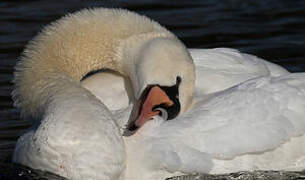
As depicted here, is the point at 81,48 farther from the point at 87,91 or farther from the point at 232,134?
the point at 232,134

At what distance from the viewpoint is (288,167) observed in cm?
672

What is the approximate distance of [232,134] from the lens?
6508 mm

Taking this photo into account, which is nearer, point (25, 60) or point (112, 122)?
point (112, 122)

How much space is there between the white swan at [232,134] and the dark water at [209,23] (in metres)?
3.55

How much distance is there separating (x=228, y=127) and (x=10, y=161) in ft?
6.21

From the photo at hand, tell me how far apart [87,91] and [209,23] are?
17.1 ft

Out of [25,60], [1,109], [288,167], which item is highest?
[25,60]

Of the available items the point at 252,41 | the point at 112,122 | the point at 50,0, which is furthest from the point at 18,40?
the point at 112,122

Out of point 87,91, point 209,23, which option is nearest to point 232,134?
point 87,91

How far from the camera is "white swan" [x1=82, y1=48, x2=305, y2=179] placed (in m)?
6.42

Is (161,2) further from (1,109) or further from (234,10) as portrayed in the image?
(1,109)

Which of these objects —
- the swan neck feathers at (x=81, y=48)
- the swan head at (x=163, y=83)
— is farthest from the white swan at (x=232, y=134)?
the swan neck feathers at (x=81, y=48)

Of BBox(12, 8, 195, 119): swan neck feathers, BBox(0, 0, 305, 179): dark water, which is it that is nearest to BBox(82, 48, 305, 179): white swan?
BBox(12, 8, 195, 119): swan neck feathers

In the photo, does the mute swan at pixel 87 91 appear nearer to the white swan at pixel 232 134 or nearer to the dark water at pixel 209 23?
the white swan at pixel 232 134
